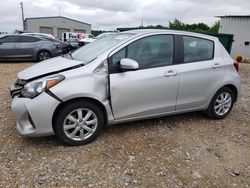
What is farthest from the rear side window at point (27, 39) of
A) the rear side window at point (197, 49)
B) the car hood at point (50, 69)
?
the rear side window at point (197, 49)

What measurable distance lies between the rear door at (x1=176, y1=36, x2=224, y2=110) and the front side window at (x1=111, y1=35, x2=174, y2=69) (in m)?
0.25

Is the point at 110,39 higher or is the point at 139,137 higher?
the point at 110,39

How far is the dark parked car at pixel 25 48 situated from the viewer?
35.0ft

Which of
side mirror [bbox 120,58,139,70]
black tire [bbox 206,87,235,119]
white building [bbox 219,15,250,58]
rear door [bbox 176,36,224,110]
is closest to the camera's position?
side mirror [bbox 120,58,139,70]

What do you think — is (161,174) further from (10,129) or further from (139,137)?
(10,129)

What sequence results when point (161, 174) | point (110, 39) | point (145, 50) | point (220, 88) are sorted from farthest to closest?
point (220, 88) < point (110, 39) < point (145, 50) < point (161, 174)

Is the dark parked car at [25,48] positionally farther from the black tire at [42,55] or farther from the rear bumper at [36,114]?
the rear bumper at [36,114]

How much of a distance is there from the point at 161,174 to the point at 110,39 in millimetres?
2156

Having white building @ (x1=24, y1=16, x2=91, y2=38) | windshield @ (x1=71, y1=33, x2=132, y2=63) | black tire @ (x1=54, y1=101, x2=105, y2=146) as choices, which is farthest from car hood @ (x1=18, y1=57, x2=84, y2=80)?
white building @ (x1=24, y1=16, x2=91, y2=38)

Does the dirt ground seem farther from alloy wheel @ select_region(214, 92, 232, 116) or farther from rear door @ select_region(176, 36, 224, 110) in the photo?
rear door @ select_region(176, 36, 224, 110)

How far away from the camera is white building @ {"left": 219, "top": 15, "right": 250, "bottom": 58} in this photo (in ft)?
53.2

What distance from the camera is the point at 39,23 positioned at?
43.1 meters

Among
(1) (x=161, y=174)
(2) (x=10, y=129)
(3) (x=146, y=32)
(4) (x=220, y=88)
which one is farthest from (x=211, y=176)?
(2) (x=10, y=129)

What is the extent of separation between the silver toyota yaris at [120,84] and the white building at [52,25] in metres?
42.6
